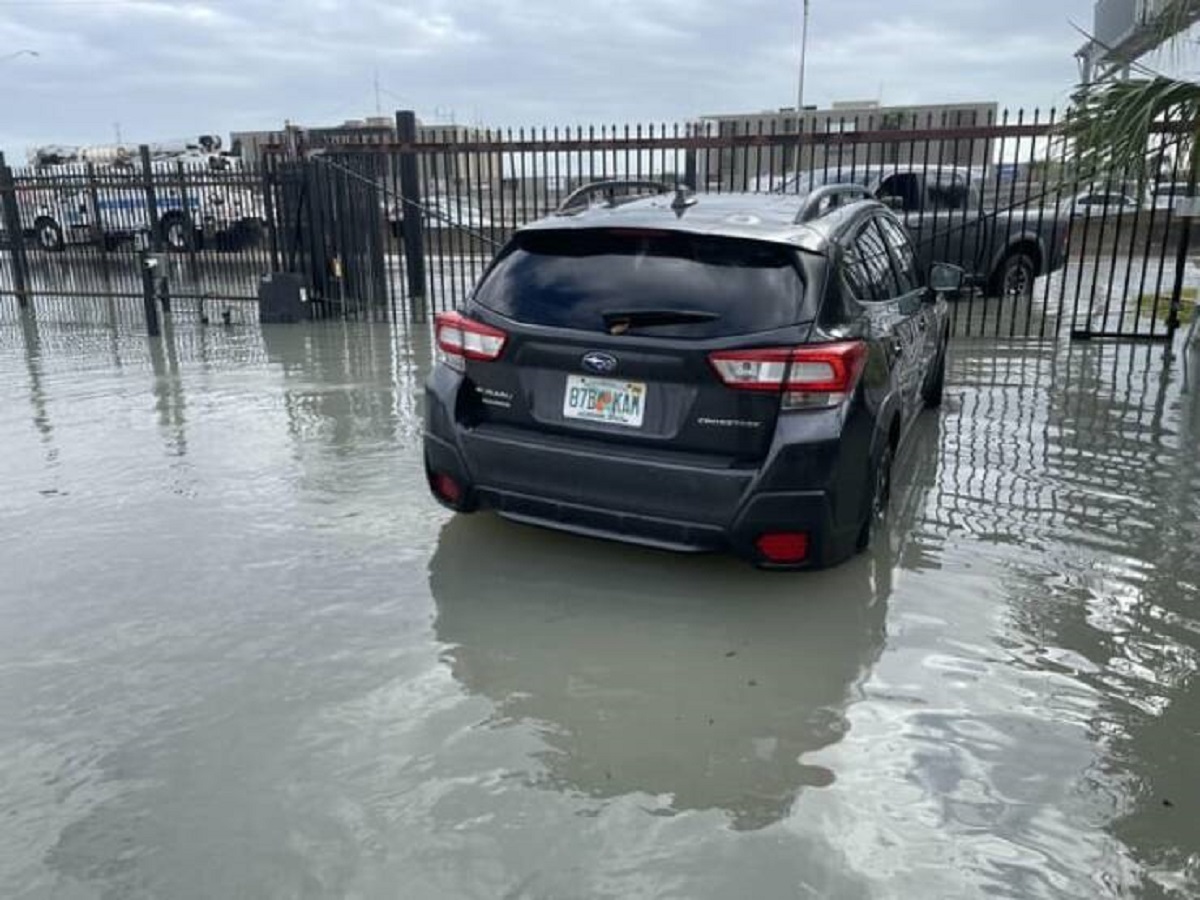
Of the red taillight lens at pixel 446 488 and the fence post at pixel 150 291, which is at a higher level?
the fence post at pixel 150 291

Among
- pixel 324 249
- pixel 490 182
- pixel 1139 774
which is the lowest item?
pixel 1139 774

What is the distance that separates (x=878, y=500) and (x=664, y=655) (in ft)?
4.56

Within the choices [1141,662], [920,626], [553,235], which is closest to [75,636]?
[553,235]

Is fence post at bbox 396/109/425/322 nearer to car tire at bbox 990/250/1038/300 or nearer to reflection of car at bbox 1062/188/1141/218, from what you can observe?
reflection of car at bbox 1062/188/1141/218

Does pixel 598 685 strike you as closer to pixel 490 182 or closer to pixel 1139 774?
pixel 1139 774

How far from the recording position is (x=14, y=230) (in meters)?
13.4

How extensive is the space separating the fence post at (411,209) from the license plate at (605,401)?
8115 millimetres

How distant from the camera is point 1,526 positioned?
4.91 m

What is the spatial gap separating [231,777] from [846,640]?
7.22ft

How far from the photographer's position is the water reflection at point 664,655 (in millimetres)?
2967

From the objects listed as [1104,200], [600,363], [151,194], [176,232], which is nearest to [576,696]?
[600,363]

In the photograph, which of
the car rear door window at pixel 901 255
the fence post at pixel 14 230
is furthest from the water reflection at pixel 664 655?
the fence post at pixel 14 230

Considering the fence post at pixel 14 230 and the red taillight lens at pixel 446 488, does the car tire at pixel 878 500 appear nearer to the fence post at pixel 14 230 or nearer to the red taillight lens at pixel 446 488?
the red taillight lens at pixel 446 488

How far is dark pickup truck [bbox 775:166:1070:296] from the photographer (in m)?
11.5
